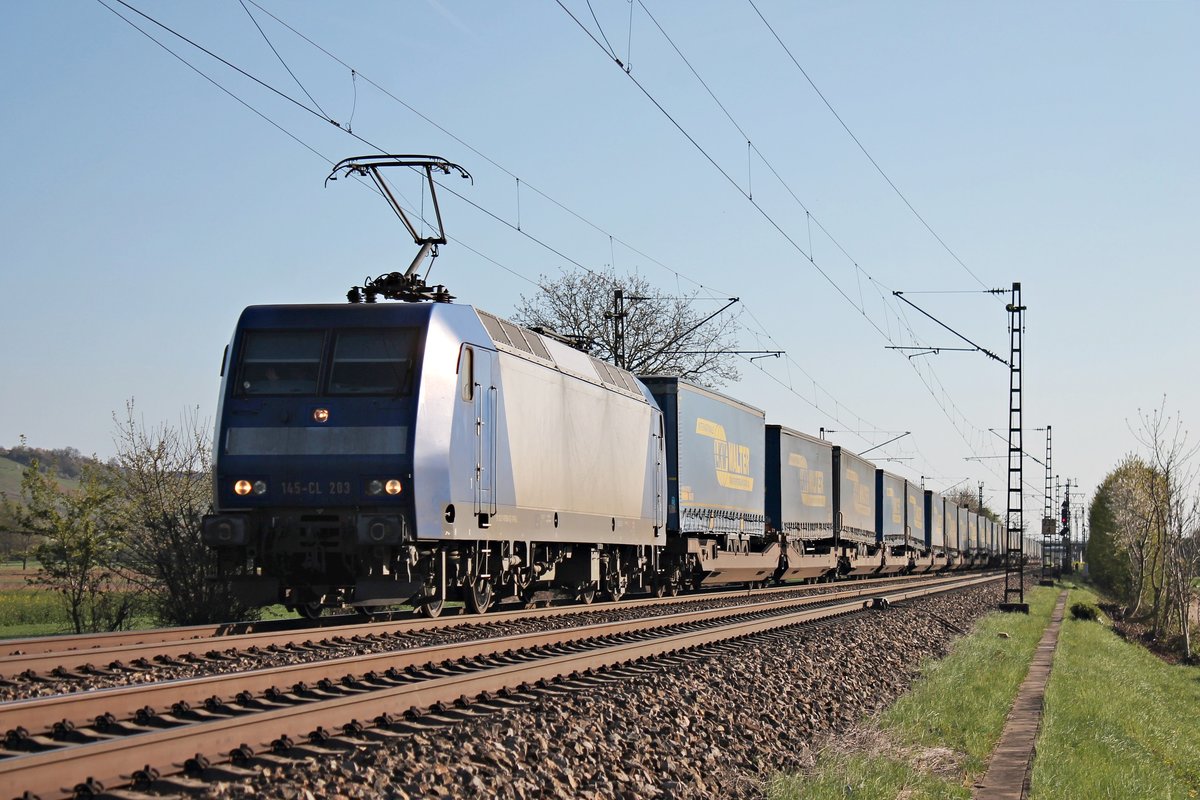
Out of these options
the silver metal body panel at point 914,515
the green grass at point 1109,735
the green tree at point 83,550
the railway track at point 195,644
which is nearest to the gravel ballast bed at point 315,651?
the railway track at point 195,644

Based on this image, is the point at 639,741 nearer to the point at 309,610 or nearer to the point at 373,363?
the point at 373,363

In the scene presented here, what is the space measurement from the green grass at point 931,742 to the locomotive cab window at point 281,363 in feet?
23.3

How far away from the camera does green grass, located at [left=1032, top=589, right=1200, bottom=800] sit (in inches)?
348

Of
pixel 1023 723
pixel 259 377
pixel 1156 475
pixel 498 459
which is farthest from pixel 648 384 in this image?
pixel 1156 475

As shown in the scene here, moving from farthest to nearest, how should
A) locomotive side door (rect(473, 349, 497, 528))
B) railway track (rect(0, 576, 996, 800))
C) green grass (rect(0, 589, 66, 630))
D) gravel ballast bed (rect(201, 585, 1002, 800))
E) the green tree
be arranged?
green grass (rect(0, 589, 66, 630)), the green tree, locomotive side door (rect(473, 349, 497, 528)), gravel ballast bed (rect(201, 585, 1002, 800)), railway track (rect(0, 576, 996, 800))

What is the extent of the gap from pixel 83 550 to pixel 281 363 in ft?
45.9

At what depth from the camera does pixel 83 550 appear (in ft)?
83.5

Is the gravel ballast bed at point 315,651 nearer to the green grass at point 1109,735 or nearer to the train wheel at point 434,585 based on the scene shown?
the train wheel at point 434,585

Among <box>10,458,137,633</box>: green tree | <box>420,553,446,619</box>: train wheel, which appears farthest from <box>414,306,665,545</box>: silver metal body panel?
<box>10,458,137,633</box>: green tree

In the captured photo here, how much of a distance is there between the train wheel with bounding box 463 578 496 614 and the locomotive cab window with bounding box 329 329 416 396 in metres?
3.07

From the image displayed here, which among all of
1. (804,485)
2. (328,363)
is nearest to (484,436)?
(328,363)

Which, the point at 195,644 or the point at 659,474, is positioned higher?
the point at 659,474

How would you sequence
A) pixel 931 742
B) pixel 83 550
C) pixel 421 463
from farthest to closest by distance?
pixel 83 550 < pixel 421 463 < pixel 931 742

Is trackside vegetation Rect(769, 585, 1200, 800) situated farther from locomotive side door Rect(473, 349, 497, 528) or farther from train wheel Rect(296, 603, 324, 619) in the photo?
train wheel Rect(296, 603, 324, 619)
